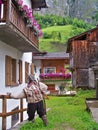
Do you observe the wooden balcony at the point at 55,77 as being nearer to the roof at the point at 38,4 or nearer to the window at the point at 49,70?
the window at the point at 49,70

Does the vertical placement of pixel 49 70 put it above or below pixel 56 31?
below

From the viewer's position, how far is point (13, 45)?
1479 cm

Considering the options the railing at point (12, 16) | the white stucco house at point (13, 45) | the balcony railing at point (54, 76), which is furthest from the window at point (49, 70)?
the railing at point (12, 16)

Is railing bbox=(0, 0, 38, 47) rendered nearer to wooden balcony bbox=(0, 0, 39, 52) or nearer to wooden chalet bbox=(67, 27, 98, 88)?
wooden balcony bbox=(0, 0, 39, 52)

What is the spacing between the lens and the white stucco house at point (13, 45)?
1038 cm

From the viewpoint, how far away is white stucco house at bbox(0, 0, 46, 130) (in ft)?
34.1

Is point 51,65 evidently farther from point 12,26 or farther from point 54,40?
point 54,40

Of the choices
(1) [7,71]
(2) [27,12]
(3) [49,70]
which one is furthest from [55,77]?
(2) [27,12]

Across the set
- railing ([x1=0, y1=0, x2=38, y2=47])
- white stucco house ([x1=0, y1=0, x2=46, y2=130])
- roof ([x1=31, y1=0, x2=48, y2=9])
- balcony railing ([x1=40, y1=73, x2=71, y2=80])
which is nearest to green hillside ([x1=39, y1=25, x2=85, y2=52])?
balcony railing ([x1=40, y1=73, x2=71, y2=80])

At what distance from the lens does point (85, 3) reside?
160 metres

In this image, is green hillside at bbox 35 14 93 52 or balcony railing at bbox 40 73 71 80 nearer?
balcony railing at bbox 40 73 71 80

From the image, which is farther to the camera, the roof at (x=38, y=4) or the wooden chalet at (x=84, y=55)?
the wooden chalet at (x=84, y=55)

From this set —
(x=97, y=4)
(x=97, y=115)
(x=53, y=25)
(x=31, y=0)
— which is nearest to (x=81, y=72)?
(x=31, y=0)

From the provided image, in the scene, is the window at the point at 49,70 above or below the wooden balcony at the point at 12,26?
above
